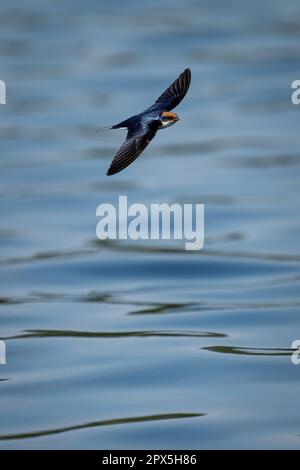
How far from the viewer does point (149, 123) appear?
22.7 ft

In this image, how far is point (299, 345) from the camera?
977 cm

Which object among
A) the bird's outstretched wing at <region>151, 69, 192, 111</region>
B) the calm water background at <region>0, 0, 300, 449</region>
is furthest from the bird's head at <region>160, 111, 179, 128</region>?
the calm water background at <region>0, 0, 300, 449</region>

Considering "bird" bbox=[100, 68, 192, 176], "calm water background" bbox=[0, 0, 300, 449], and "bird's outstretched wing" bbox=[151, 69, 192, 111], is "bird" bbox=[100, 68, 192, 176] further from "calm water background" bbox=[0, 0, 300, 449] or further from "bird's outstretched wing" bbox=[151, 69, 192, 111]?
"calm water background" bbox=[0, 0, 300, 449]

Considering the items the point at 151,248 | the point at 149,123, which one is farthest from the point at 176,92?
the point at 151,248

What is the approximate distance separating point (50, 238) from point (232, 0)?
15.3 meters

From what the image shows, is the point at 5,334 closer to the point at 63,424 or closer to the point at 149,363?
the point at 149,363

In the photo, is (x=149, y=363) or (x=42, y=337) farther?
(x=42, y=337)

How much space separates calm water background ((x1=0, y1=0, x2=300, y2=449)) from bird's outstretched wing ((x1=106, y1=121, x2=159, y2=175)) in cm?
192

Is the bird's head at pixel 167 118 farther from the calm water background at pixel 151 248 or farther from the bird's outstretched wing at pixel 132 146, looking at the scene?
the calm water background at pixel 151 248

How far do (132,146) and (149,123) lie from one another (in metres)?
0.38

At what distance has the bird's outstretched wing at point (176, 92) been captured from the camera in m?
7.06

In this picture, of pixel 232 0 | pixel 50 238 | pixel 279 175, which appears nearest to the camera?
pixel 50 238

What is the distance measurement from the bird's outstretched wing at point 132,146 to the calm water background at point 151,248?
1.92 metres

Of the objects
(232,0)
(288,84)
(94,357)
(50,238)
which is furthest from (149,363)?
(232,0)
